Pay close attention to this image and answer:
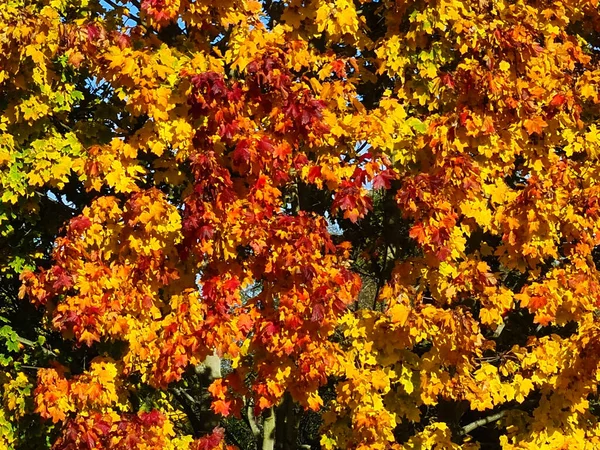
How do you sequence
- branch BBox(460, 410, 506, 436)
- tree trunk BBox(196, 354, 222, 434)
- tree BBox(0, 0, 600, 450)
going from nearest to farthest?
tree BBox(0, 0, 600, 450)
branch BBox(460, 410, 506, 436)
tree trunk BBox(196, 354, 222, 434)

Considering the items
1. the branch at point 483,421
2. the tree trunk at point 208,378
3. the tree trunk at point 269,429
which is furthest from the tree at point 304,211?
the tree trunk at point 269,429

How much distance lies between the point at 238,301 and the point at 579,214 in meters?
2.74

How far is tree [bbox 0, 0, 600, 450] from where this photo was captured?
5203 mm

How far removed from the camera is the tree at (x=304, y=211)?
520 centimetres

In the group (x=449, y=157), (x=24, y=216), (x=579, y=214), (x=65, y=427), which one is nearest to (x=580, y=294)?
(x=579, y=214)

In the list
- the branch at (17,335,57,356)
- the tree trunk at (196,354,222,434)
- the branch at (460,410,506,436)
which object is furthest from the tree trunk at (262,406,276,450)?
the branch at (17,335,57,356)

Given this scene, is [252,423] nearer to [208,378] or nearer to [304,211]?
[208,378]

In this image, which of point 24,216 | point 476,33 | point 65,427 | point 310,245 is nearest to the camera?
point 310,245

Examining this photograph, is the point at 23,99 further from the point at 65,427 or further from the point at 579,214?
the point at 579,214

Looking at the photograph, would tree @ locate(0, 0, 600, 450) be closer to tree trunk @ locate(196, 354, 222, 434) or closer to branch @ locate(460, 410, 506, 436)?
branch @ locate(460, 410, 506, 436)

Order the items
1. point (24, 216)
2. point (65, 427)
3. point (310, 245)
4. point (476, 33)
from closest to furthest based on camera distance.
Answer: point (310, 245)
point (65, 427)
point (476, 33)
point (24, 216)

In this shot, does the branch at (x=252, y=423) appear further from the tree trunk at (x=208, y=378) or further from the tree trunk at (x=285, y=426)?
the tree trunk at (x=208, y=378)

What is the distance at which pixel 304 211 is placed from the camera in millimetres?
5527

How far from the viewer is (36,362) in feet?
23.4
